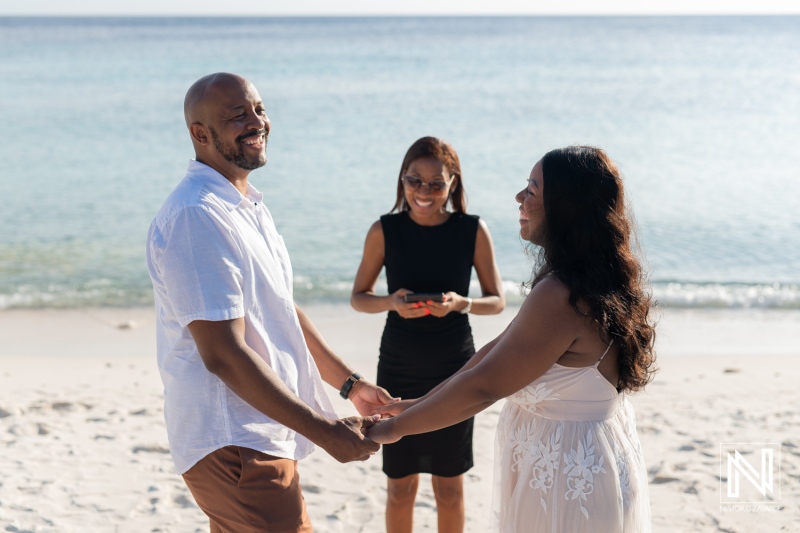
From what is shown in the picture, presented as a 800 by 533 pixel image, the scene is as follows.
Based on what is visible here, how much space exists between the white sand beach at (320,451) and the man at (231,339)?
5.02 feet

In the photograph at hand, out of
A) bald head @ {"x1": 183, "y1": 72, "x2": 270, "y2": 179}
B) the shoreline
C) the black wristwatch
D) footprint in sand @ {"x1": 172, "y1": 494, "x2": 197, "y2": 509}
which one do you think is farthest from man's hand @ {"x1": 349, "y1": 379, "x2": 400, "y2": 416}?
the shoreline

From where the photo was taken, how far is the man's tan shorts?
2.77m

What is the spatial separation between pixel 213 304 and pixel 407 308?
5.38 feet

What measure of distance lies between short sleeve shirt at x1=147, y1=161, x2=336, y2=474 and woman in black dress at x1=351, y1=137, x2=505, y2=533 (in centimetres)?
130

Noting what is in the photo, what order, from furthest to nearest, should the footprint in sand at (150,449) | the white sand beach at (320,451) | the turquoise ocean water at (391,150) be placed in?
the turquoise ocean water at (391,150) < the footprint in sand at (150,449) < the white sand beach at (320,451)

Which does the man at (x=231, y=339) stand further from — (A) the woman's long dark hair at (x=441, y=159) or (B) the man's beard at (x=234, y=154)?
(A) the woman's long dark hair at (x=441, y=159)

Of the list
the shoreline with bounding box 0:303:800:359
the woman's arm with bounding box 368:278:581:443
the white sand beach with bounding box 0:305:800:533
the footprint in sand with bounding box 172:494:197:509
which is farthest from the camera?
the shoreline with bounding box 0:303:800:359

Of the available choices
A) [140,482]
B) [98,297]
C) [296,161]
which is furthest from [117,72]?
[140,482]

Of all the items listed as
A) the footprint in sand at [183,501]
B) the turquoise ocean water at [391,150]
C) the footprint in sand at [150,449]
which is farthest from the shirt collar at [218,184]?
the footprint in sand at [150,449]

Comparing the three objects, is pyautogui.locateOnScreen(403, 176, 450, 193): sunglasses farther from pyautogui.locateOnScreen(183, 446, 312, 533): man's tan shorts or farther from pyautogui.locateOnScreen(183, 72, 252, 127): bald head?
pyautogui.locateOnScreen(183, 446, 312, 533): man's tan shorts

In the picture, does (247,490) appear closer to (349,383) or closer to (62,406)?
(349,383)

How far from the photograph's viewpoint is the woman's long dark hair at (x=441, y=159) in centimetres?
436

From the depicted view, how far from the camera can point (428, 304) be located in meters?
4.14

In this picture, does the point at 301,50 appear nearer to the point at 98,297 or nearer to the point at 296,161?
the point at 296,161
